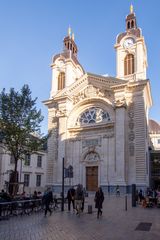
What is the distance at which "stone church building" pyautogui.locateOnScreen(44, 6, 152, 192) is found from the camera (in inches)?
1280

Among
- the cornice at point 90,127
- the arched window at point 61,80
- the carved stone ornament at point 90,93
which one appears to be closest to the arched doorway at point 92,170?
the cornice at point 90,127

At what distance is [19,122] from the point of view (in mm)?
23359

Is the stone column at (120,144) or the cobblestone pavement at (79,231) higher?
the stone column at (120,144)

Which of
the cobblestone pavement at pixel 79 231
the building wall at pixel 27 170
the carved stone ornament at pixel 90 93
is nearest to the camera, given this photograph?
the cobblestone pavement at pixel 79 231

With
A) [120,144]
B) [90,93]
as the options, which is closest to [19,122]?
[120,144]

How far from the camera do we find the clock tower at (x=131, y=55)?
124 ft

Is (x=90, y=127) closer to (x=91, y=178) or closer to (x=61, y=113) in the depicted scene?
(x=61, y=113)

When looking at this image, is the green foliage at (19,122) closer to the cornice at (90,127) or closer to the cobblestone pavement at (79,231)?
the cobblestone pavement at (79,231)

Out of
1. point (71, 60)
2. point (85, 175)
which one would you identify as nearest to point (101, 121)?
point (85, 175)

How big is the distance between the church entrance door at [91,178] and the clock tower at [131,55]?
1416 cm

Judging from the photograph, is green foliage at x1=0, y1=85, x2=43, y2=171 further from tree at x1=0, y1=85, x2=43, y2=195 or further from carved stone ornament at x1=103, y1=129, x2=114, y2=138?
carved stone ornament at x1=103, y1=129, x2=114, y2=138

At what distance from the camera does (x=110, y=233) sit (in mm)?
10047

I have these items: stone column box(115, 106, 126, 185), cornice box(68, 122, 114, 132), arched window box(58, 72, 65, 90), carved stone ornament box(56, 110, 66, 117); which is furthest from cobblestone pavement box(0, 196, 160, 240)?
arched window box(58, 72, 65, 90)

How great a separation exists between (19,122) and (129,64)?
22319 mm
